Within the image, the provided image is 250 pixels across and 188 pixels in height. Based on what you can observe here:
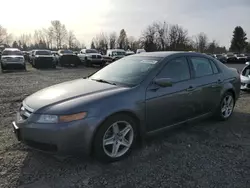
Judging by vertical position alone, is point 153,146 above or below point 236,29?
below

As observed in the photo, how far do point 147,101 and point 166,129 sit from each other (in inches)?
26.6

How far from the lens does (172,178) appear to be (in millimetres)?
3010

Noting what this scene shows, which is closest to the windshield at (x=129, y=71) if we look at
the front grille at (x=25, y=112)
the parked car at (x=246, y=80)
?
the front grille at (x=25, y=112)

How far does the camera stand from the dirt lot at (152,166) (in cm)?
292

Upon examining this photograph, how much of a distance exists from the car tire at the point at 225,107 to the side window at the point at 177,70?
50.9 inches

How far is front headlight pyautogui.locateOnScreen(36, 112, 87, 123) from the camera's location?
9.81 feet

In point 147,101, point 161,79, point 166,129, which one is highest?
point 161,79

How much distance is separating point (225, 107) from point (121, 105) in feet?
9.92

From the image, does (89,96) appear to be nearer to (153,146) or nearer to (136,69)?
(136,69)

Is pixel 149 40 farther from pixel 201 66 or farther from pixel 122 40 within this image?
pixel 201 66

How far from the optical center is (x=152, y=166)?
330 centimetres

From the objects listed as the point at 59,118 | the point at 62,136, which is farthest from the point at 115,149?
the point at 59,118

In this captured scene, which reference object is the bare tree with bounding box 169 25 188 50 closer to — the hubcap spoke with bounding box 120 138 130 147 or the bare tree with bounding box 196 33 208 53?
the bare tree with bounding box 196 33 208 53

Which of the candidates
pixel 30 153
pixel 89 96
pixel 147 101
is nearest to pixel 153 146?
pixel 147 101
